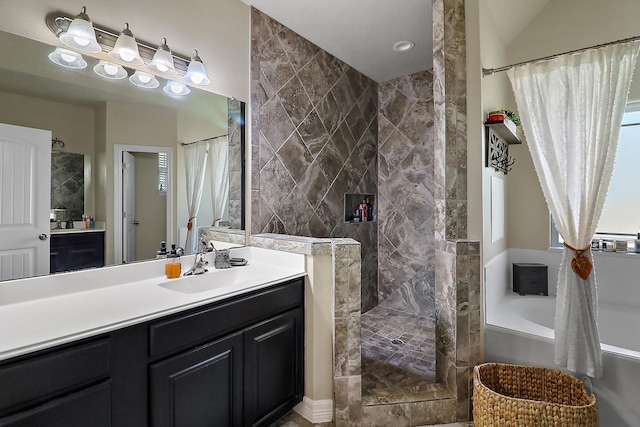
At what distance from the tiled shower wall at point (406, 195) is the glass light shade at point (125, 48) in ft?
8.41

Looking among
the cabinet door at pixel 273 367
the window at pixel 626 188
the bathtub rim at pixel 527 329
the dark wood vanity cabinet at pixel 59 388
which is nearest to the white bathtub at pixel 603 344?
the bathtub rim at pixel 527 329

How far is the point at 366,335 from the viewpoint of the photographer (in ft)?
9.10

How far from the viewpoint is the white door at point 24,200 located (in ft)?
4.08

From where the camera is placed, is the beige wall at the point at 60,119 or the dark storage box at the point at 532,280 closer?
the beige wall at the point at 60,119

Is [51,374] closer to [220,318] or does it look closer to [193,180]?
[220,318]

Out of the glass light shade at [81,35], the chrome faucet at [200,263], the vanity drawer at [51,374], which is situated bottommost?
the vanity drawer at [51,374]

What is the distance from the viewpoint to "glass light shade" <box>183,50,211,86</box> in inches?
72.7

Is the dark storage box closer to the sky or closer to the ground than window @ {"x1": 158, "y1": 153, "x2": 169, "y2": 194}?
closer to the ground

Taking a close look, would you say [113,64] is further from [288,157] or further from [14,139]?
[288,157]

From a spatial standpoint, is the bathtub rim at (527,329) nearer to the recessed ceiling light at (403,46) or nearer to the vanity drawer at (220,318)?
the vanity drawer at (220,318)

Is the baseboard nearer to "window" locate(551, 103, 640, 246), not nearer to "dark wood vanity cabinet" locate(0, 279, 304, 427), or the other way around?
"dark wood vanity cabinet" locate(0, 279, 304, 427)

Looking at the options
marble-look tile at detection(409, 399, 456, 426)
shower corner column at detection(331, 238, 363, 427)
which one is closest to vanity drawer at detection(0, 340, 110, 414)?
shower corner column at detection(331, 238, 363, 427)

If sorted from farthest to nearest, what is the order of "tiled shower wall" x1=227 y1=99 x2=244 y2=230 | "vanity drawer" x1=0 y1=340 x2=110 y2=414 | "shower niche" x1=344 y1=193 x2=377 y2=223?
"shower niche" x1=344 y1=193 x2=377 y2=223 < "tiled shower wall" x1=227 y1=99 x2=244 y2=230 < "vanity drawer" x1=0 y1=340 x2=110 y2=414

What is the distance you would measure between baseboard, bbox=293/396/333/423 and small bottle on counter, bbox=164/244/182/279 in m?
1.07
